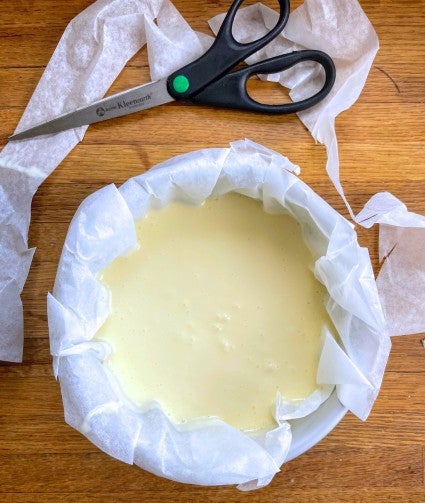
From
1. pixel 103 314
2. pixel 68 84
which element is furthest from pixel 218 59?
pixel 103 314

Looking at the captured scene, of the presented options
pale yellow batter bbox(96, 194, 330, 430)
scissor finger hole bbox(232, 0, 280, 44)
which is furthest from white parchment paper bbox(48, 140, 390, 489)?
scissor finger hole bbox(232, 0, 280, 44)

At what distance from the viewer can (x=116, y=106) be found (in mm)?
687

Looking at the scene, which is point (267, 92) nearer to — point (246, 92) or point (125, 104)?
point (246, 92)

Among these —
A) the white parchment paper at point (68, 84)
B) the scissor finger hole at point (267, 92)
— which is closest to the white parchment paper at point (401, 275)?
the scissor finger hole at point (267, 92)

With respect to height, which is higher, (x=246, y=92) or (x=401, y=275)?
(x=246, y=92)

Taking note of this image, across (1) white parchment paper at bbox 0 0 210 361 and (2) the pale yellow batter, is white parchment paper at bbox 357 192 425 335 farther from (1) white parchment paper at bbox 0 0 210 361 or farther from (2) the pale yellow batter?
(1) white parchment paper at bbox 0 0 210 361

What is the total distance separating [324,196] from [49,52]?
0.93 ft

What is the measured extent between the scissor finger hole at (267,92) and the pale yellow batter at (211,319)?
103 mm

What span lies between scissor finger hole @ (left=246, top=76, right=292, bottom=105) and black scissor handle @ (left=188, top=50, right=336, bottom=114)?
19 millimetres

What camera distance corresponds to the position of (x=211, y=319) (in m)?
0.67

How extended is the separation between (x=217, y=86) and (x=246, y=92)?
0.09ft

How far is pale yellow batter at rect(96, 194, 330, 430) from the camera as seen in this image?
2.19ft

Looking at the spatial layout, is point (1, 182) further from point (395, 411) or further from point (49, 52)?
point (395, 411)

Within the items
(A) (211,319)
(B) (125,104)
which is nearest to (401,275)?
(A) (211,319)
